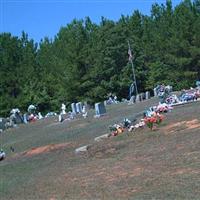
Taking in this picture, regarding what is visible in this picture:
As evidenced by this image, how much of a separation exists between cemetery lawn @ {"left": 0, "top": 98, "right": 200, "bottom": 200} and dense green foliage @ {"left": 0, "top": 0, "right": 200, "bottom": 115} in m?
40.7

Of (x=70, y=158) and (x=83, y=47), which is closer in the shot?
(x=70, y=158)

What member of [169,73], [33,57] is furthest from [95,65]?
[33,57]

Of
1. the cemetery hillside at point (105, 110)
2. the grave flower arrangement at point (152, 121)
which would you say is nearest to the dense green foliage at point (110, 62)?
the cemetery hillside at point (105, 110)

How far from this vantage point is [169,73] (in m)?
64.1

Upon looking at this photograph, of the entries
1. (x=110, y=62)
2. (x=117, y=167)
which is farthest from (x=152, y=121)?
(x=110, y=62)

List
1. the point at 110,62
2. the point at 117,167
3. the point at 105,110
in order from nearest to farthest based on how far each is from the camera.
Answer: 1. the point at 117,167
2. the point at 105,110
3. the point at 110,62

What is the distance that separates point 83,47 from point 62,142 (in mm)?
46079

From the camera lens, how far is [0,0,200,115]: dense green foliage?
6300 centimetres

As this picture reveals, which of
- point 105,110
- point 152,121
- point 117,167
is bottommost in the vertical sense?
point 117,167

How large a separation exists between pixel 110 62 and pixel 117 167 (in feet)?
173

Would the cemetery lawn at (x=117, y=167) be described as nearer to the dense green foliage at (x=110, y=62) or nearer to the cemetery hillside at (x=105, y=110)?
the cemetery hillside at (x=105, y=110)

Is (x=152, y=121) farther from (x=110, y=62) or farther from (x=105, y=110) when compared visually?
(x=110, y=62)

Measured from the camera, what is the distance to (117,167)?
14.4 meters

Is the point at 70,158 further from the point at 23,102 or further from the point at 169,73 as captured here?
the point at 23,102
